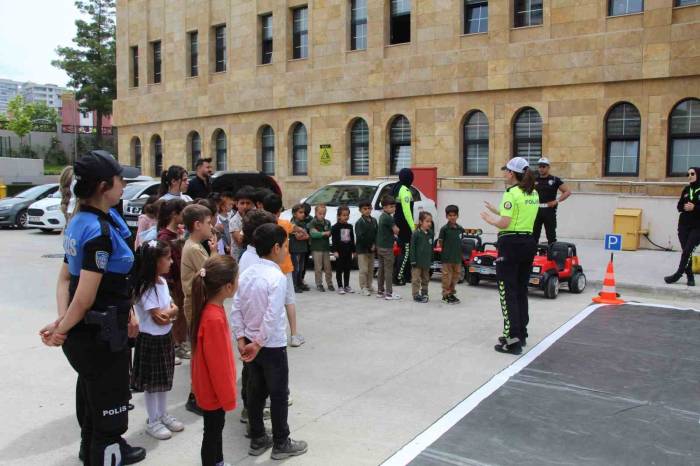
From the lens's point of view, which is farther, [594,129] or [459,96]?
[459,96]

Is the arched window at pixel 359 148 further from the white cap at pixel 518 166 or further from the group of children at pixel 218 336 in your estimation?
the group of children at pixel 218 336

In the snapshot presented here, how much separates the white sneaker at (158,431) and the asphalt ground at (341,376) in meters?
0.05

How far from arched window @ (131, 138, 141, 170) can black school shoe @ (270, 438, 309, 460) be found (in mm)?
30095

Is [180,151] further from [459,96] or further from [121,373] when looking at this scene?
[121,373]

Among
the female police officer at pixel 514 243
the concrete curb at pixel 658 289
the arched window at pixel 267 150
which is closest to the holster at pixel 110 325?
the female police officer at pixel 514 243

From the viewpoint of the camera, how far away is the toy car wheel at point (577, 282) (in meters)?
10.5

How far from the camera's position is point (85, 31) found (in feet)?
178

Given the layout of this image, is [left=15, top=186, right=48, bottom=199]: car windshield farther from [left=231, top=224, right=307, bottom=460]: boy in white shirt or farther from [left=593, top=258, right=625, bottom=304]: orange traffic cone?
[left=231, top=224, right=307, bottom=460]: boy in white shirt

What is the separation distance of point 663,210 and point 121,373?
1487cm

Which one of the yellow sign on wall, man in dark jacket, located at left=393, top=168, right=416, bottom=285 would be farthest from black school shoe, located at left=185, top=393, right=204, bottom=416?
the yellow sign on wall

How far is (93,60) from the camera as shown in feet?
179

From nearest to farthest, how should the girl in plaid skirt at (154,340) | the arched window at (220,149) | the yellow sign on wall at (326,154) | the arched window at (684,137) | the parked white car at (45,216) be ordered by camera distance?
1. the girl in plaid skirt at (154,340)
2. the arched window at (684,137)
3. the parked white car at (45,216)
4. the yellow sign on wall at (326,154)
5. the arched window at (220,149)

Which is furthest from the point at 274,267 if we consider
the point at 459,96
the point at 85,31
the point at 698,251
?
the point at 85,31

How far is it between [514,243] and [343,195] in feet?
22.7
